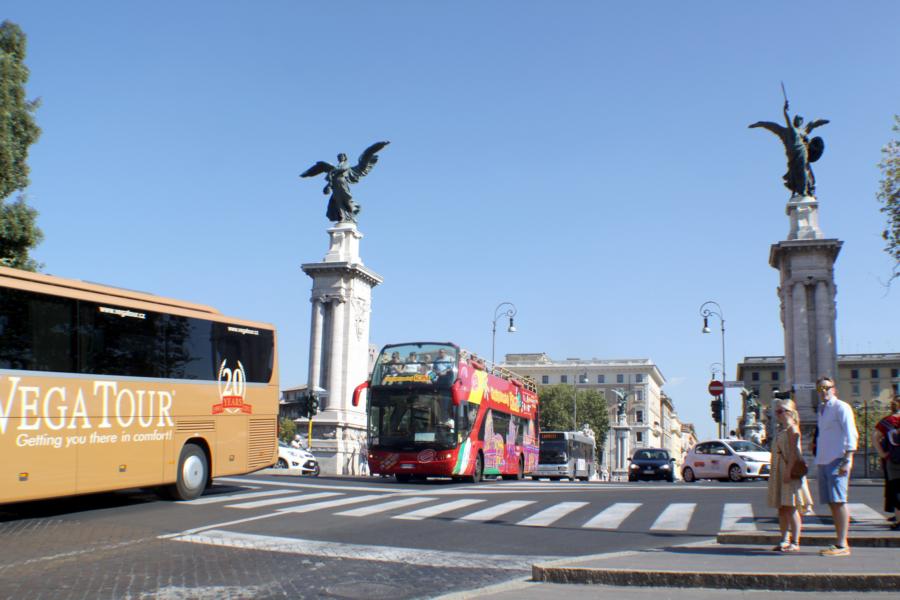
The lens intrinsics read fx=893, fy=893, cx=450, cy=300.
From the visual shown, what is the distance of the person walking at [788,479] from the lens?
9266mm

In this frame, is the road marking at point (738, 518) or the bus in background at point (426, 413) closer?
the road marking at point (738, 518)

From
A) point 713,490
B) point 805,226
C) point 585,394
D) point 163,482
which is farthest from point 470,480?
point 585,394

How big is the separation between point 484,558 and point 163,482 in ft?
24.4

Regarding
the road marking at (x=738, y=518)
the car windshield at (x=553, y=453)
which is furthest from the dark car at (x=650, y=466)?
the road marking at (x=738, y=518)

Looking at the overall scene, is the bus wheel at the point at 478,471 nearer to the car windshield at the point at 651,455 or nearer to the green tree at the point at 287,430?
the car windshield at the point at 651,455

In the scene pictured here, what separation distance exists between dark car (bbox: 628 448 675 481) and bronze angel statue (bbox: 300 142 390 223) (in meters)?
19.6

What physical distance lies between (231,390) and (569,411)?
96.9 metres

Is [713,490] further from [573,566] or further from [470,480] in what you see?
[573,566]

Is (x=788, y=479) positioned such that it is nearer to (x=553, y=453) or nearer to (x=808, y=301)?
(x=808, y=301)

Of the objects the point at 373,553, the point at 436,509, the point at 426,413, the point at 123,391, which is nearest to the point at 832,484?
the point at 373,553

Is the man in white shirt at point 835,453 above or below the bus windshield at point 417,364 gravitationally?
A: below

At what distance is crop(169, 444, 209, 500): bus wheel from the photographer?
51.4 feet

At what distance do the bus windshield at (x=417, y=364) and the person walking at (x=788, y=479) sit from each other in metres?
14.1

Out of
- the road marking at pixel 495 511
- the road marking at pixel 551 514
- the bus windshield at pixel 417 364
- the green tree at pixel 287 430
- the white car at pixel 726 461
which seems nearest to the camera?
the road marking at pixel 551 514
